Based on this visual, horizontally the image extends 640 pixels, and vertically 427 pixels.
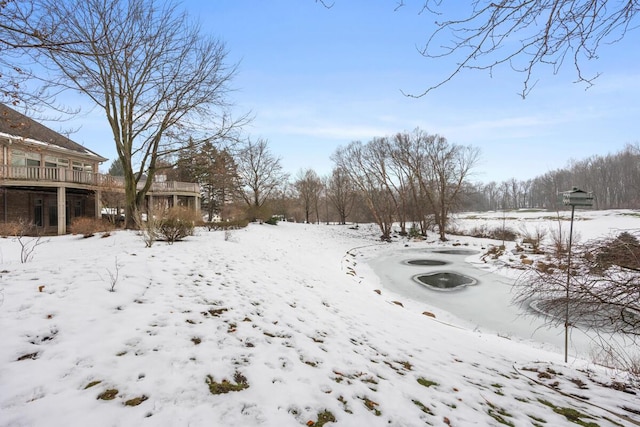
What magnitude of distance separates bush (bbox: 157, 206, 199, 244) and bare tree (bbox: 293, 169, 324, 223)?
1320 inches

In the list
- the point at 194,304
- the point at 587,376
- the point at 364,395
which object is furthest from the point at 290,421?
the point at 587,376

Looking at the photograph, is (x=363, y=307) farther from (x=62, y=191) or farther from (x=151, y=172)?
(x=62, y=191)

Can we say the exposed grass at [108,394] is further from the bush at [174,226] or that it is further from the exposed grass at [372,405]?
the bush at [174,226]

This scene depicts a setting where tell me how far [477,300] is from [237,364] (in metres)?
8.79

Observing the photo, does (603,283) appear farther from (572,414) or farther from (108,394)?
(108,394)

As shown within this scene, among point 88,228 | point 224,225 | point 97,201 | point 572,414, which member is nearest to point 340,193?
point 224,225

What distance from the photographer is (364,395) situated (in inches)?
108

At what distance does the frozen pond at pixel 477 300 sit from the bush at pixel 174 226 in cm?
796

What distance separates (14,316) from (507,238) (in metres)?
29.0

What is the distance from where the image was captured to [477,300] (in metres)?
9.17

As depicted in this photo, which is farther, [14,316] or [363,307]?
[363,307]

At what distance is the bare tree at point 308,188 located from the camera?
149 feet

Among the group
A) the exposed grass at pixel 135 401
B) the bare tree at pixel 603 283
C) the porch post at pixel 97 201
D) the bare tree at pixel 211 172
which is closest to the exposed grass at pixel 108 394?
the exposed grass at pixel 135 401

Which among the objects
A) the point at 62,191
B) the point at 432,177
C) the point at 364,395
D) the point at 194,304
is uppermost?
the point at 432,177
